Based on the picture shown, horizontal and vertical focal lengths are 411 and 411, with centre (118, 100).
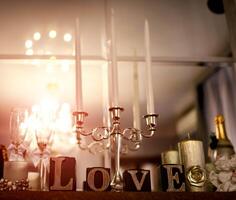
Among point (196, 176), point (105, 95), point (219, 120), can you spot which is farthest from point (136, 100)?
point (196, 176)

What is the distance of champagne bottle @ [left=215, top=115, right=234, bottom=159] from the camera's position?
6.23ft

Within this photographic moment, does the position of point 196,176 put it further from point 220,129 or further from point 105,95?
point 105,95

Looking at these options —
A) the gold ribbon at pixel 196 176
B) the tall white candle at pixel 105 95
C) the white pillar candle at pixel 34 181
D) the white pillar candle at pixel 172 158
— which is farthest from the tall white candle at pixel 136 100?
the white pillar candle at pixel 34 181

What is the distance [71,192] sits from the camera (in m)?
1.39

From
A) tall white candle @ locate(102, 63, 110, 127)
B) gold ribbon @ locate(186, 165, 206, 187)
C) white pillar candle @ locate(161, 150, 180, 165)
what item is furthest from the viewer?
tall white candle @ locate(102, 63, 110, 127)

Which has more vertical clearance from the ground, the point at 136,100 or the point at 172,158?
the point at 136,100

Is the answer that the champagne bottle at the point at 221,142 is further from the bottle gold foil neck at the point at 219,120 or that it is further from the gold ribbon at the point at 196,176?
the gold ribbon at the point at 196,176

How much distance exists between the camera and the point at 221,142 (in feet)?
6.31

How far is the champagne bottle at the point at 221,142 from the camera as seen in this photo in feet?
6.23

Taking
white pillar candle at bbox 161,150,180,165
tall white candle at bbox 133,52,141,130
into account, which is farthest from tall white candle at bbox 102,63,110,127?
white pillar candle at bbox 161,150,180,165

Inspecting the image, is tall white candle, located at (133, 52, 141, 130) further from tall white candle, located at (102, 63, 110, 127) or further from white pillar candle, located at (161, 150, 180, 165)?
white pillar candle, located at (161, 150, 180, 165)

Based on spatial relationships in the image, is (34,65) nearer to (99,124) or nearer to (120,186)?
(99,124)

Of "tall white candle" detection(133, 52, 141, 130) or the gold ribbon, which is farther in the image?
"tall white candle" detection(133, 52, 141, 130)

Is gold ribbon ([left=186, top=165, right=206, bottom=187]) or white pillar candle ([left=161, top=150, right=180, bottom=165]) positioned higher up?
white pillar candle ([left=161, top=150, right=180, bottom=165])
